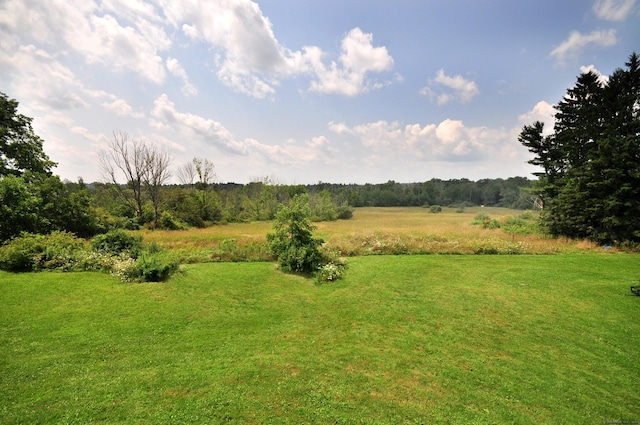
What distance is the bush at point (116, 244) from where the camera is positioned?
12.4 metres

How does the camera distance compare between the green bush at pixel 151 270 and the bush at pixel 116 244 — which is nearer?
the green bush at pixel 151 270

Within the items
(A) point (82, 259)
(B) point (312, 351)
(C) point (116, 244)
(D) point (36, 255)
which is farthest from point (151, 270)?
(B) point (312, 351)

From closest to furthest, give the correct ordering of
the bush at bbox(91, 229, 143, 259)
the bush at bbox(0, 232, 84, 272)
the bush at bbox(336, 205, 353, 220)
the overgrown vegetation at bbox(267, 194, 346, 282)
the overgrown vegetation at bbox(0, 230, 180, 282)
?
the bush at bbox(0, 232, 84, 272), the overgrown vegetation at bbox(0, 230, 180, 282), the bush at bbox(91, 229, 143, 259), the overgrown vegetation at bbox(267, 194, 346, 282), the bush at bbox(336, 205, 353, 220)

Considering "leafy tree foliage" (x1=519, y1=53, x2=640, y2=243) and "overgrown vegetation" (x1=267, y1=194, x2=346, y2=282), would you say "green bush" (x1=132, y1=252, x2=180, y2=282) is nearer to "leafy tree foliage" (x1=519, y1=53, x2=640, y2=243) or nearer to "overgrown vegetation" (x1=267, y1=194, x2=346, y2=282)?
"overgrown vegetation" (x1=267, y1=194, x2=346, y2=282)

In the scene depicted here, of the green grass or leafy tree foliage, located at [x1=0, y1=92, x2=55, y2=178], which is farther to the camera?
leafy tree foliage, located at [x1=0, y1=92, x2=55, y2=178]

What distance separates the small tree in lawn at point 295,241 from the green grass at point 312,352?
1.60 meters

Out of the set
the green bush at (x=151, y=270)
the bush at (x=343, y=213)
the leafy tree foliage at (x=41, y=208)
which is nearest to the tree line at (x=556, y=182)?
the leafy tree foliage at (x=41, y=208)

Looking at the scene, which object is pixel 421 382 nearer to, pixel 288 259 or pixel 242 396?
pixel 242 396

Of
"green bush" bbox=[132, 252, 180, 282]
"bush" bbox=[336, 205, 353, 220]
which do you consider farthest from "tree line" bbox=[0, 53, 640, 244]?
"bush" bbox=[336, 205, 353, 220]

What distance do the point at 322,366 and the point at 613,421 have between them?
5.34 m

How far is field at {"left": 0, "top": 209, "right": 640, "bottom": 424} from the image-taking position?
4.65m

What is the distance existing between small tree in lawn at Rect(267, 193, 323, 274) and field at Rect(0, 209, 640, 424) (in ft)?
5.29

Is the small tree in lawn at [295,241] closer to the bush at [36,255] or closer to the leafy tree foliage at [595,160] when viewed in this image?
the bush at [36,255]

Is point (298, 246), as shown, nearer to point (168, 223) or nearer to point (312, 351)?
point (312, 351)
